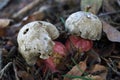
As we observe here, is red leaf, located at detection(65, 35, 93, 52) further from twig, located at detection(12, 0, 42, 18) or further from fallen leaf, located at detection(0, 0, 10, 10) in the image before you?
fallen leaf, located at detection(0, 0, 10, 10)

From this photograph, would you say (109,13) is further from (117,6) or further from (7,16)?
(7,16)

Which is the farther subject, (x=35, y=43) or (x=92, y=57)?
(x=92, y=57)

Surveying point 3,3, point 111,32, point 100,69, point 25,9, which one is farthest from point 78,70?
point 3,3

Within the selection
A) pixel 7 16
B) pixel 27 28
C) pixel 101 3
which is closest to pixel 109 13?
pixel 101 3

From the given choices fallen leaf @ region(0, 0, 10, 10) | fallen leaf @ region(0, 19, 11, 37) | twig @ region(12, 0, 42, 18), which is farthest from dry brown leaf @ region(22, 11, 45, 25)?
fallen leaf @ region(0, 0, 10, 10)

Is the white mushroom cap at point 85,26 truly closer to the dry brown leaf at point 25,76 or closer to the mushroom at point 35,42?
the mushroom at point 35,42

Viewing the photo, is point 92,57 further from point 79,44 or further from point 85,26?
point 85,26

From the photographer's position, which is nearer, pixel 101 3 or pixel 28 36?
pixel 28 36
